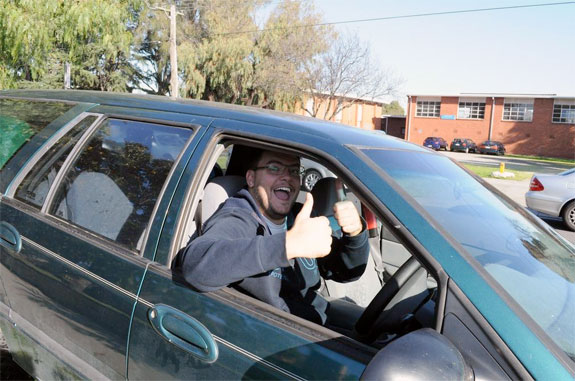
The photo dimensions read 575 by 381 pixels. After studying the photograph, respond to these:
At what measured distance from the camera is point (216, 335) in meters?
1.59

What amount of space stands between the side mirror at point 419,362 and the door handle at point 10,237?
6.27 ft

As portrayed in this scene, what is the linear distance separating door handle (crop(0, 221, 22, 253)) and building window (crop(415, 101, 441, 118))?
50.3 m

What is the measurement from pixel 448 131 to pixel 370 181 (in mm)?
50315

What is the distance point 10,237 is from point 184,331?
4.18 ft

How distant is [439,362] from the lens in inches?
44.1

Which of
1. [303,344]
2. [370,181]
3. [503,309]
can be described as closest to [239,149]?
[370,181]

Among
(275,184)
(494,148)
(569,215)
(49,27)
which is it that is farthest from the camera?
(494,148)

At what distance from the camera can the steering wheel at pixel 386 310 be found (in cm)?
183

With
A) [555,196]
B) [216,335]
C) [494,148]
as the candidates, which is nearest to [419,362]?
[216,335]

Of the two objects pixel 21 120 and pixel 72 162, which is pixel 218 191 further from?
pixel 21 120

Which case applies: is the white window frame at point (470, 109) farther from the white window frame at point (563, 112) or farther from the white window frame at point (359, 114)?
the white window frame at point (359, 114)

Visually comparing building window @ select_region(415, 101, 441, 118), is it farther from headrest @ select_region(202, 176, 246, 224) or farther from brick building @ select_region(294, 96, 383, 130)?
headrest @ select_region(202, 176, 246, 224)

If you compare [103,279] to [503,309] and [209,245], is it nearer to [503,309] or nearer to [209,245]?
[209,245]

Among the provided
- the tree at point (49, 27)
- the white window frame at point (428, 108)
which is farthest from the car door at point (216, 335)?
the white window frame at point (428, 108)
